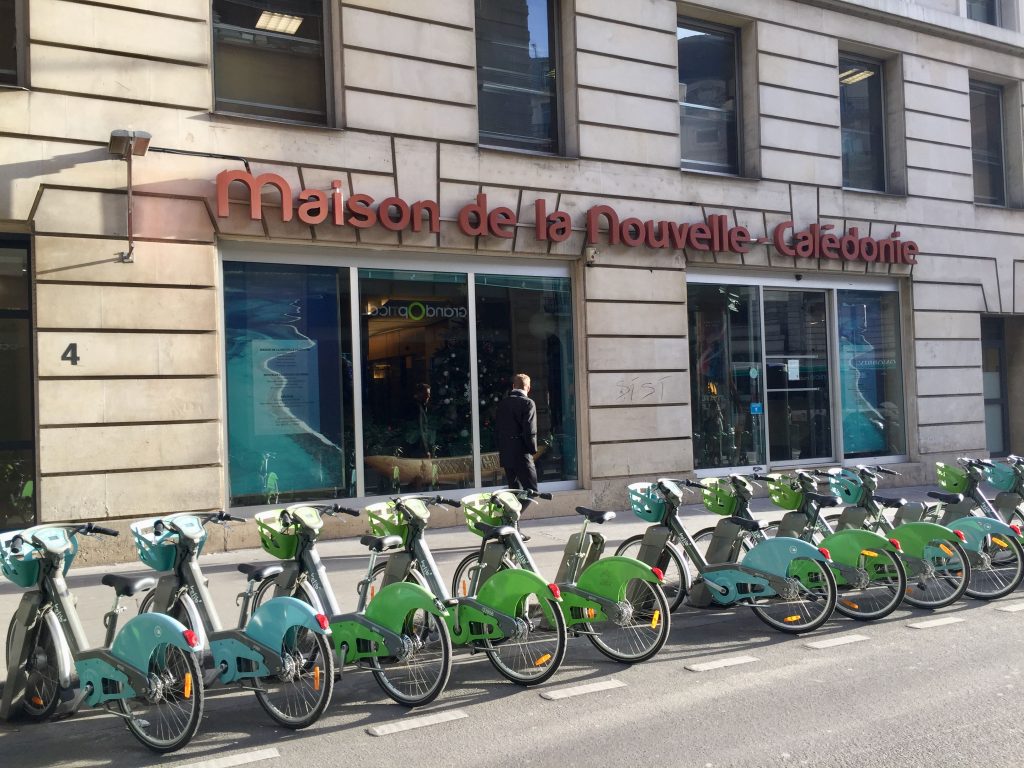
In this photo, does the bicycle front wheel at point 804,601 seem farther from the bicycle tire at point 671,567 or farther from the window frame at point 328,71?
the window frame at point 328,71

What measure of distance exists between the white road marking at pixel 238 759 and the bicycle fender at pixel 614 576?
2173 millimetres

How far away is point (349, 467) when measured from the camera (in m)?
11.4

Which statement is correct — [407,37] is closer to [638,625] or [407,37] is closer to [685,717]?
[638,625]

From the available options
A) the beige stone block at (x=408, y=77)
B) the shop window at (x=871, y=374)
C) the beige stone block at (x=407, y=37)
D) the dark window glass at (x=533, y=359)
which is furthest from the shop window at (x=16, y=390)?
the shop window at (x=871, y=374)

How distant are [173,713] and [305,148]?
764 cm

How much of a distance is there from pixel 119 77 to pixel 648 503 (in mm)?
7327

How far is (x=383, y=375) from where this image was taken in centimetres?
1165

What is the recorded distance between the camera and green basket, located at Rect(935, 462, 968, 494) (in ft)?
27.9

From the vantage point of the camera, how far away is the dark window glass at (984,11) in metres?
17.7

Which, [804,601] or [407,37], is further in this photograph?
[407,37]

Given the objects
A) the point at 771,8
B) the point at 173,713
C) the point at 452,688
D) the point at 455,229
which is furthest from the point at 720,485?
the point at 771,8

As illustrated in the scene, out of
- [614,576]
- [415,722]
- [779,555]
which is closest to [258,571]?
[415,722]

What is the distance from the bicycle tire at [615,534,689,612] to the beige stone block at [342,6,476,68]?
7.19m

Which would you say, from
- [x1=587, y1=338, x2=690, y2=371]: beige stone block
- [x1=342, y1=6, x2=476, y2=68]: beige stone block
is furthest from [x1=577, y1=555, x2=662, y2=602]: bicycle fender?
[x1=342, y1=6, x2=476, y2=68]: beige stone block
